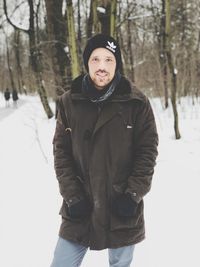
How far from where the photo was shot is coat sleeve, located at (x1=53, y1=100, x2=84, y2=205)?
7.43 ft

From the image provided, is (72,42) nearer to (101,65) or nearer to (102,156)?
(101,65)

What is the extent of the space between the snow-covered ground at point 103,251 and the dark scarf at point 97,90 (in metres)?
1.96

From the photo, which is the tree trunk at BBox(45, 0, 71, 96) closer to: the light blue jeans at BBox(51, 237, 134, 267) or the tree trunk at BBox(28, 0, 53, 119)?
the tree trunk at BBox(28, 0, 53, 119)

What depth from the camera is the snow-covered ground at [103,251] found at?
3750mm

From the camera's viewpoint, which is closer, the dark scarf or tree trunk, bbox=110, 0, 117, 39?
the dark scarf

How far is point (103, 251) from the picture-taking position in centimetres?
382

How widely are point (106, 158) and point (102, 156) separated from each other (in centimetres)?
3

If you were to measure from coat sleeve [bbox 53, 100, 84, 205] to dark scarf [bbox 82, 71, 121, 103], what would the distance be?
0.72 ft

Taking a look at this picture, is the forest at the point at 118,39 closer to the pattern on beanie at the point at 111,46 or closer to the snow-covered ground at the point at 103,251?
the snow-covered ground at the point at 103,251

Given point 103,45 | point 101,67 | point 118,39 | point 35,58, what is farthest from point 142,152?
point 35,58

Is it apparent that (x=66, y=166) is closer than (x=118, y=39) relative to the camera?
Yes

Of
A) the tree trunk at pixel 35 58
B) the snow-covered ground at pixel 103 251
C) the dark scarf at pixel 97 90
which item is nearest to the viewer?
the dark scarf at pixel 97 90

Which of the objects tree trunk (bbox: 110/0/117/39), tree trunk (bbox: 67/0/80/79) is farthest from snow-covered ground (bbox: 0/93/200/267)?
tree trunk (bbox: 110/0/117/39)

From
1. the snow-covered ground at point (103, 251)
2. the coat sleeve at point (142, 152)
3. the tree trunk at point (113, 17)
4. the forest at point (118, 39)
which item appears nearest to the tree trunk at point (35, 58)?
the forest at point (118, 39)
